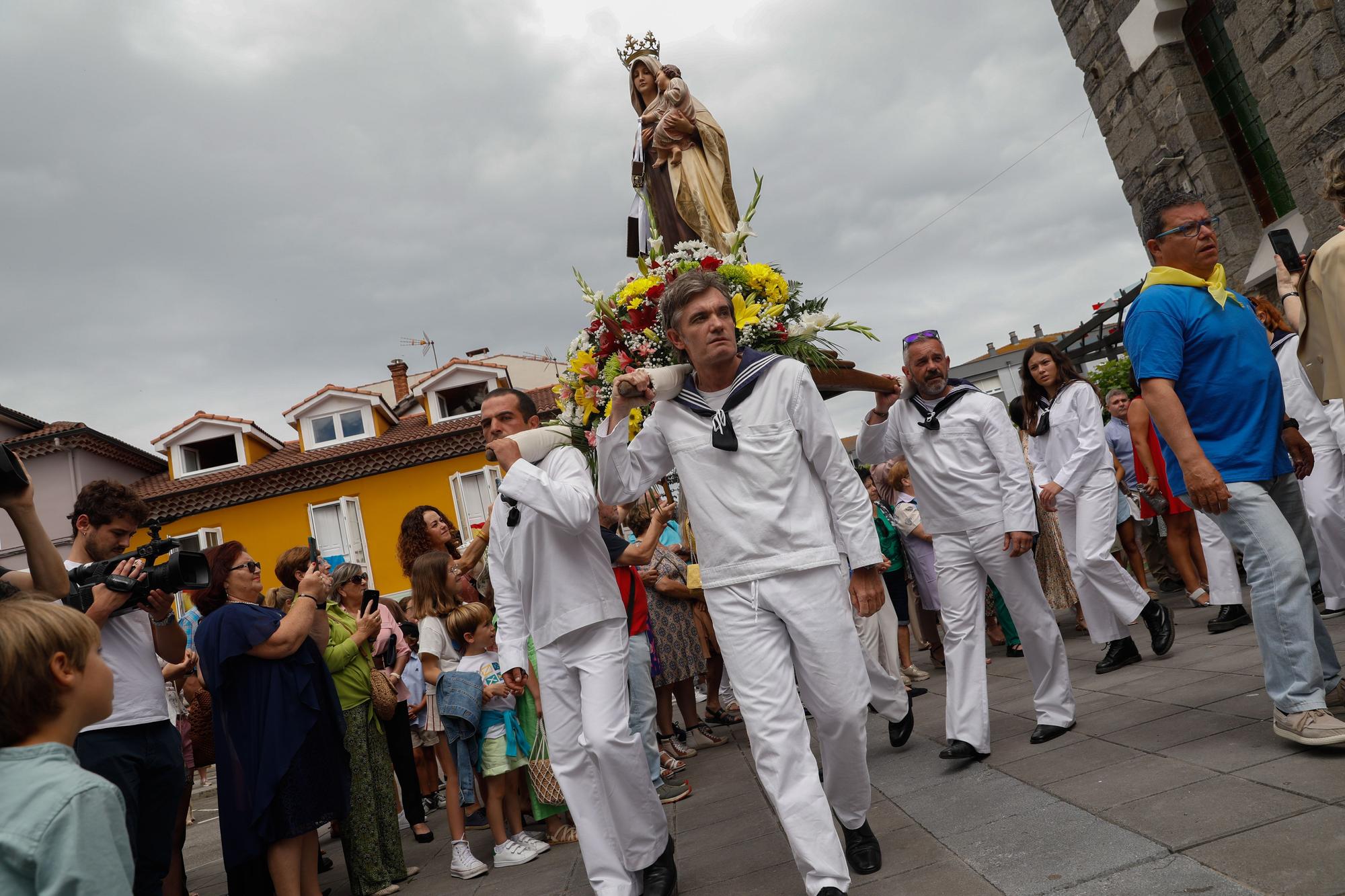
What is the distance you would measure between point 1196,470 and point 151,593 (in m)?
4.30

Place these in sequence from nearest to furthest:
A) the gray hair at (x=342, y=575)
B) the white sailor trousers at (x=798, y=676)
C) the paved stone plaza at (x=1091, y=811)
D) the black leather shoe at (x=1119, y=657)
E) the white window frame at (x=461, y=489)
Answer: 1. the paved stone plaza at (x=1091, y=811)
2. the white sailor trousers at (x=798, y=676)
3. the black leather shoe at (x=1119, y=657)
4. the gray hair at (x=342, y=575)
5. the white window frame at (x=461, y=489)

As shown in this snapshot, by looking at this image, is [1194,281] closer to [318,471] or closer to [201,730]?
[201,730]

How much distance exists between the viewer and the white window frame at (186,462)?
30.8 meters

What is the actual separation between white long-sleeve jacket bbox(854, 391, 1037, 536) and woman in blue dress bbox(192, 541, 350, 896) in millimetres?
3171

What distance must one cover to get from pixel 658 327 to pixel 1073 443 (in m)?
3.52

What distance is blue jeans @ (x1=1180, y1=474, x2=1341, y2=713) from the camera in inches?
147

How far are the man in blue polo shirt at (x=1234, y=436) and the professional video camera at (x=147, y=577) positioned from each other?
3982 millimetres

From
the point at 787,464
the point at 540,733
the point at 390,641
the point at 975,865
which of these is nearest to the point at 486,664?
the point at 540,733

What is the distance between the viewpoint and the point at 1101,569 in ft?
21.7

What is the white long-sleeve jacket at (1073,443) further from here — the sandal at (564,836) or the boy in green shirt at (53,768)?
the boy in green shirt at (53,768)

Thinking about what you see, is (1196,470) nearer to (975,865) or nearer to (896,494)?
(975,865)

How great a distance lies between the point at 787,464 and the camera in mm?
3895

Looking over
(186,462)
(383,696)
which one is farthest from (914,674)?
(186,462)

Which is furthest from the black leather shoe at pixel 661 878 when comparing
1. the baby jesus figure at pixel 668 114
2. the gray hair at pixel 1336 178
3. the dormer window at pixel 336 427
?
the dormer window at pixel 336 427
